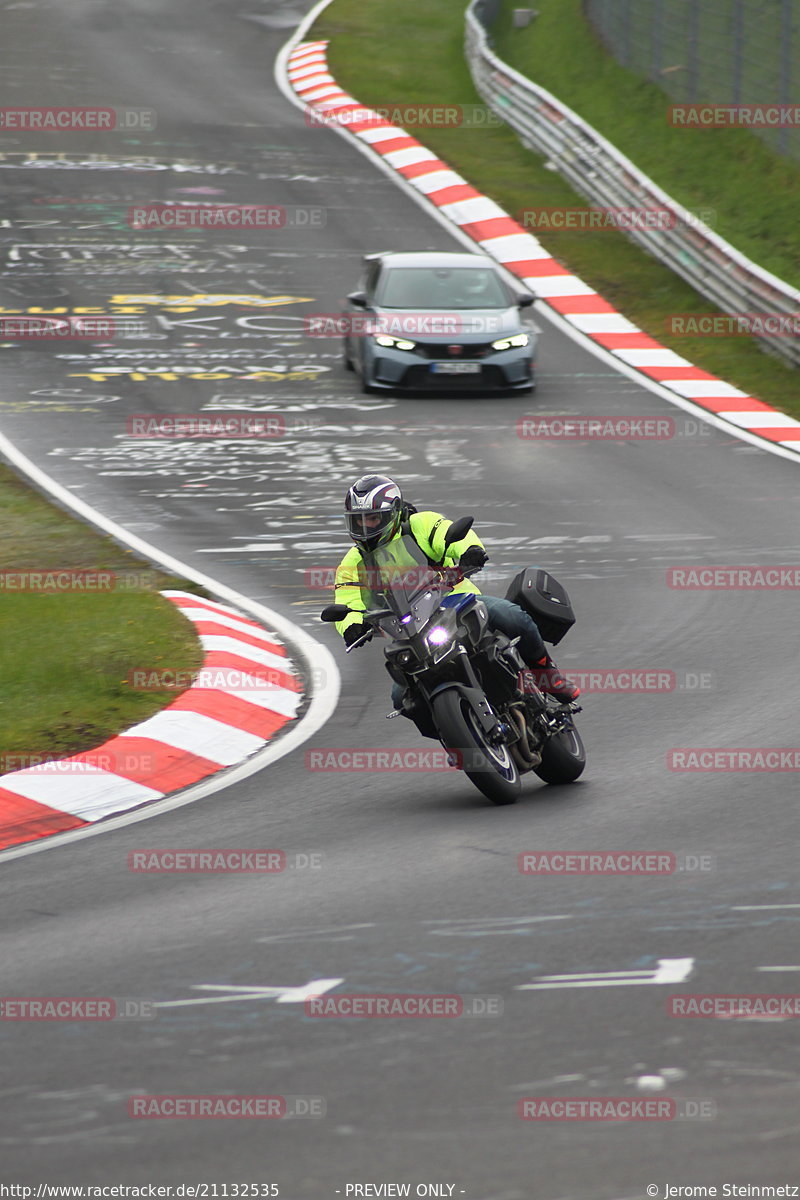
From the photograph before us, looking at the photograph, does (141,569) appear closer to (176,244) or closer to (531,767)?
A: (531,767)

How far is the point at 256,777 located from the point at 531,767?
5.33ft

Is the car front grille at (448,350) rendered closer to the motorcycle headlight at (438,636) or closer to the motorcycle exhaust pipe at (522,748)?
the motorcycle exhaust pipe at (522,748)

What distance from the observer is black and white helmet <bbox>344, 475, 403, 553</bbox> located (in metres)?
8.65

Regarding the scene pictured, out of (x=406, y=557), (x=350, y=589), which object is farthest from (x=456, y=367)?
(x=350, y=589)

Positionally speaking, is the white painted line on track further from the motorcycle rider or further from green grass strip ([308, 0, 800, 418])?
green grass strip ([308, 0, 800, 418])

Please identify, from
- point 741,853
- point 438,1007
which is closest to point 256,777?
point 741,853

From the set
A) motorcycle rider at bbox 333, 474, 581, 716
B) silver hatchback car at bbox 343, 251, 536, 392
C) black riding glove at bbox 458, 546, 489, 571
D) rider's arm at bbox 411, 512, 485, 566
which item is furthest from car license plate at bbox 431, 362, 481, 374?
black riding glove at bbox 458, 546, 489, 571

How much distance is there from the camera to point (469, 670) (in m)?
8.55

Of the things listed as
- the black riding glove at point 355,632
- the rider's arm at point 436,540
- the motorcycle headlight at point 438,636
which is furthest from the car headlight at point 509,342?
the motorcycle headlight at point 438,636

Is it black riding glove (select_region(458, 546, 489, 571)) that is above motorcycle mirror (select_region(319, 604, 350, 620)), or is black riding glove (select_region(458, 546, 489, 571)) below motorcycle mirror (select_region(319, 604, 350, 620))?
above

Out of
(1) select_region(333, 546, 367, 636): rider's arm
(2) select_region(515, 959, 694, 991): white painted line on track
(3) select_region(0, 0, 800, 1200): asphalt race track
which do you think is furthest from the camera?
(1) select_region(333, 546, 367, 636): rider's arm

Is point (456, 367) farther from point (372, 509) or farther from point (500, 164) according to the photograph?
point (500, 164)

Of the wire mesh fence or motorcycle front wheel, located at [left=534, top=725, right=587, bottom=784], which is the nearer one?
motorcycle front wheel, located at [left=534, top=725, right=587, bottom=784]

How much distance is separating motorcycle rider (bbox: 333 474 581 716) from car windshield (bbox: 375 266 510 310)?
1305 centimetres
